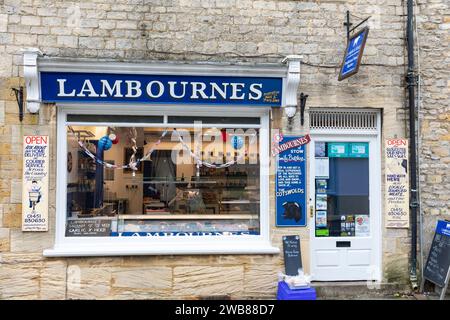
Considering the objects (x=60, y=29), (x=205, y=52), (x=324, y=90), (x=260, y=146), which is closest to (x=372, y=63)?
(x=324, y=90)

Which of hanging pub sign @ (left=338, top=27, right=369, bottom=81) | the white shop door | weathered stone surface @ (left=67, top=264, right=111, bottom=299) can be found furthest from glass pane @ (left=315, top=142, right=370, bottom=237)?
weathered stone surface @ (left=67, top=264, right=111, bottom=299)

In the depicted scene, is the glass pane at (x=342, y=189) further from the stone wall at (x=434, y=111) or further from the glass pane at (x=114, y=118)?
the glass pane at (x=114, y=118)

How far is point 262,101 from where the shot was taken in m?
6.46

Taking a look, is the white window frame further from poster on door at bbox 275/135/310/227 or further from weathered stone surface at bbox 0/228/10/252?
weathered stone surface at bbox 0/228/10/252

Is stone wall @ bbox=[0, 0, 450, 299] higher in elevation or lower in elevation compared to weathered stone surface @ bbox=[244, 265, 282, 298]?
higher

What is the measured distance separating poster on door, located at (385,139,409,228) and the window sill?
181 cm

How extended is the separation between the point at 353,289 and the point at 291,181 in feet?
5.98

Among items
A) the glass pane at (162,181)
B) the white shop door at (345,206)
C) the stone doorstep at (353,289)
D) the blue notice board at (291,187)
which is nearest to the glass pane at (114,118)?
the glass pane at (162,181)

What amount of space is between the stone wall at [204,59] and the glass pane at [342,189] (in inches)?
17.6

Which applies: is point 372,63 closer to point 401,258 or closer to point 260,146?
point 260,146

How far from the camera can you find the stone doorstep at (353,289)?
21.1 feet

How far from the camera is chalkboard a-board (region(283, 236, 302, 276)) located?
6.27m

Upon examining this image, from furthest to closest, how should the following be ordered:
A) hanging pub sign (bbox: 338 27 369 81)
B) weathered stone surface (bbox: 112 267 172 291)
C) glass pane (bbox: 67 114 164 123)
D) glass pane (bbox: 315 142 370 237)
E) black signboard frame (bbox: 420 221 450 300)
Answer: glass pane (bbox: 315 142 370 237) < glass pane (bbox: 67 114 164 123) < weathered stone surface (bbox: 112 267 172 291) < black signboard frame (bbox: 420 221 450 300) < hanging pub sign (bbox: 338 27 369 81)

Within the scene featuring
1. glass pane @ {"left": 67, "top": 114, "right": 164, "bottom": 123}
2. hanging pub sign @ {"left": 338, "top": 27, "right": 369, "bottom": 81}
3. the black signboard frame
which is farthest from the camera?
glass pane @ {"left": 67, "top": 114, "right": 164, "bottom": 123}
